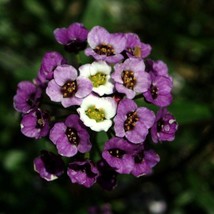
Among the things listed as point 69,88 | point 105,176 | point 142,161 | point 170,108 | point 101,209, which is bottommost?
point 101,209

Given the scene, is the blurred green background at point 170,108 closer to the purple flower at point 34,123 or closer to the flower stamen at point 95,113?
the flower stamen at point 95,113

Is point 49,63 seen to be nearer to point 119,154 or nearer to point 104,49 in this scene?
point 104,49

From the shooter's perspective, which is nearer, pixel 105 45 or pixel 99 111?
pixel 99 111

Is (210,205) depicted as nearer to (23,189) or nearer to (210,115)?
(210,115)

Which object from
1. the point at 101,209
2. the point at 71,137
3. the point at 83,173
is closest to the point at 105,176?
the point at 83,173

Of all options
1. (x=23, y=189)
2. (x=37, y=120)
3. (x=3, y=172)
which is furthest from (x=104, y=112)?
(x=3, y=172)

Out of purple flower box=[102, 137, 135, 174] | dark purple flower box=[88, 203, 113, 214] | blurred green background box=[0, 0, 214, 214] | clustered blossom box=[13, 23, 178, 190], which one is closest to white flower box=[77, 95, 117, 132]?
clustered blossom box=[13, 23, 178, 190]
